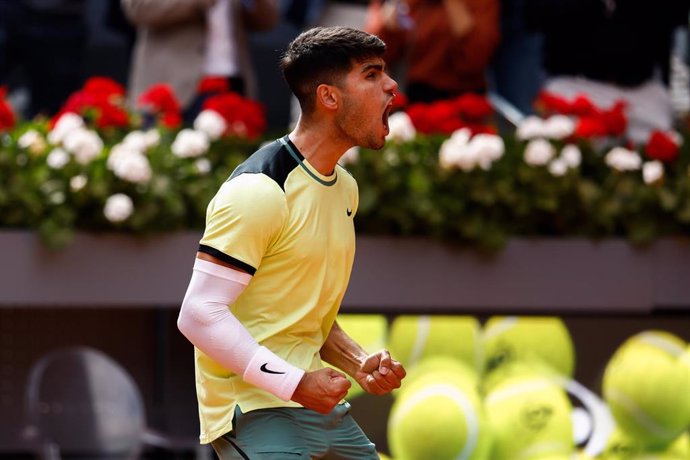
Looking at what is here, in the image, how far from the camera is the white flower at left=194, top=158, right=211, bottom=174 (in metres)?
5.45

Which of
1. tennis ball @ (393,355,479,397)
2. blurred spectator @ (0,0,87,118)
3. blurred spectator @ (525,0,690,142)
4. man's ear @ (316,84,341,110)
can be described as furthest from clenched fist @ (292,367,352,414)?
blurred spectator @ (0,0,87,118)

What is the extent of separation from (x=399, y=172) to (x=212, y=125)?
2.74 feet

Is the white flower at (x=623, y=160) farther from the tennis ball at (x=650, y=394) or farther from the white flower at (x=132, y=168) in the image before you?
the white flower at (x=132, y=168)

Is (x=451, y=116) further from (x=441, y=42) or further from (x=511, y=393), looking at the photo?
(x=511, y=393)

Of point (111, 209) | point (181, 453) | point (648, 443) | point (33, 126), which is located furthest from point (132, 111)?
point (648, 443)

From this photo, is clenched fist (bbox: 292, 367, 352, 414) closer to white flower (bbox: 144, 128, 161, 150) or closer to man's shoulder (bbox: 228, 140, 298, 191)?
man's shoulder (bbox: 228, 140, 298, 191)

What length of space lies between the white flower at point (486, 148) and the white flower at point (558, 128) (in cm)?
32

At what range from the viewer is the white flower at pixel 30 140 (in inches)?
215

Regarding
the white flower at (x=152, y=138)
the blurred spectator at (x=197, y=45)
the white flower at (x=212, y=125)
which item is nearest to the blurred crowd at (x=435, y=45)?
the blurred spectator at (x=197, y=45)

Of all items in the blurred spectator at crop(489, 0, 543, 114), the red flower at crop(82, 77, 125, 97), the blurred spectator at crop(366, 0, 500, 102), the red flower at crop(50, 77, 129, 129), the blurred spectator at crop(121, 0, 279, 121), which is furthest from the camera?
the blurred spectator at crop(489, 0, 543, 114)

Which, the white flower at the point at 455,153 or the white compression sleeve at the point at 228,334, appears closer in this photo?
the white compression sleeve at the point at 228,334

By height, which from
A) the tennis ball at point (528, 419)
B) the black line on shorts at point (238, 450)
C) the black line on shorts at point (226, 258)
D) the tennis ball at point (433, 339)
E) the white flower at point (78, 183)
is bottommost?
the tennis ball at point (528, 419)

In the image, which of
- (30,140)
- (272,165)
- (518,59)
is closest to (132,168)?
(30,140)

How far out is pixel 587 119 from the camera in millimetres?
5891
